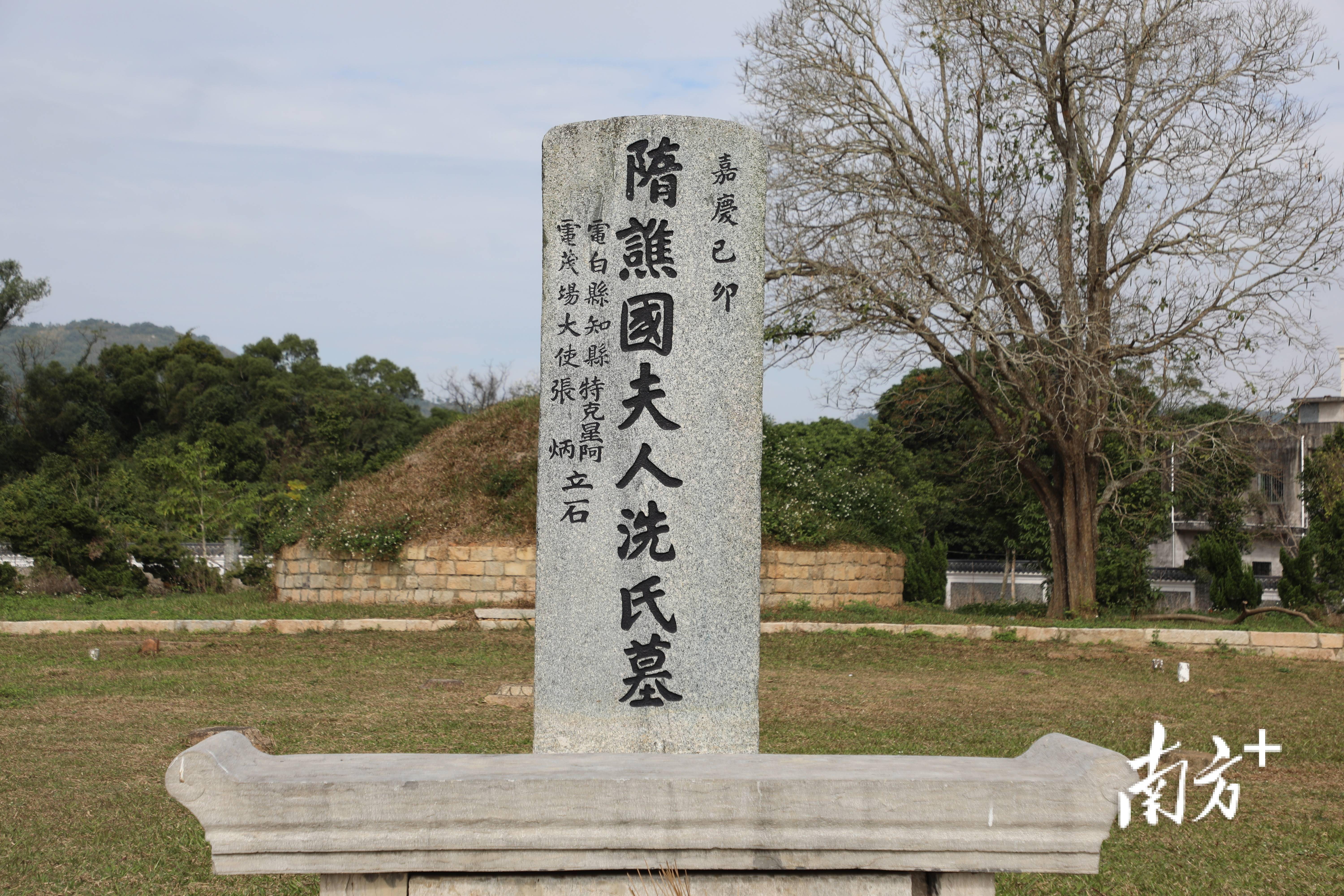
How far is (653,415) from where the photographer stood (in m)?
4.10

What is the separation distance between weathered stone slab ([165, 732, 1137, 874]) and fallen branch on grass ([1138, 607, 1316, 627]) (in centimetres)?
1365

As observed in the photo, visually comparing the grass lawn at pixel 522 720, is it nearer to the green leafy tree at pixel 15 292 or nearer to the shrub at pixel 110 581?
the shrub at pixel 110 581

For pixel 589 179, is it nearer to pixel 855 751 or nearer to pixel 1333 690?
pixel 855 751

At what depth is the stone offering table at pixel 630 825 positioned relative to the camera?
2387mm

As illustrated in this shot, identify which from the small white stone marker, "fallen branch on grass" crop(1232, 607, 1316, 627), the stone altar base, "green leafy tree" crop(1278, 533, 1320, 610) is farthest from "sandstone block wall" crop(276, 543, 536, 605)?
the stone altar base

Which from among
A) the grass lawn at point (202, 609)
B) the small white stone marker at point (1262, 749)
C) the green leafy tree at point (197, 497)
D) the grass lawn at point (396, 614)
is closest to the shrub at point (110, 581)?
the grass lawn at point (202, 609)

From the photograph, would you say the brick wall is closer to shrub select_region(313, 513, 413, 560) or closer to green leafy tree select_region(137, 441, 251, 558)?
shrub select_region(313, 513, 413, 560)

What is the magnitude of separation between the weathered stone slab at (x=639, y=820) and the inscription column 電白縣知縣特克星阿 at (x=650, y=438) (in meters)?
1.52

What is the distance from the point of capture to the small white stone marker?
22.9 feet

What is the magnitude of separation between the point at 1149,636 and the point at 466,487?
1002cm

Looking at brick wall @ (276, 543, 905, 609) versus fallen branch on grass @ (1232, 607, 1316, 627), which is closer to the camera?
fallen branch on grass @ (1232, 607, 1316, 627)

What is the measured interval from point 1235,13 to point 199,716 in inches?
579

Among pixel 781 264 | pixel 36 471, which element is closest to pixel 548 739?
pixel 781 264

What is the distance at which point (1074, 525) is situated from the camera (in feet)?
51.3
